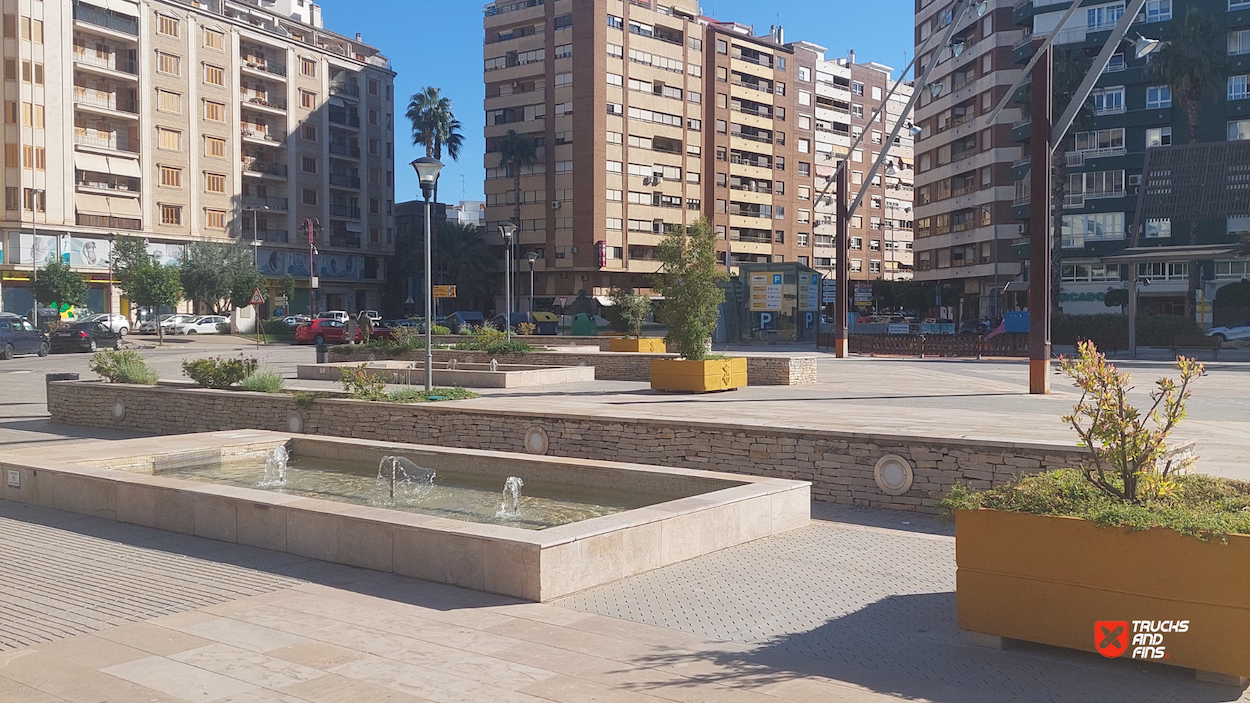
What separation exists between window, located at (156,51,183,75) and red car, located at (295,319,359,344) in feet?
76.5

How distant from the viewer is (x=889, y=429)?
11.0 metres

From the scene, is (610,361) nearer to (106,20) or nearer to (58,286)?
(58,286)

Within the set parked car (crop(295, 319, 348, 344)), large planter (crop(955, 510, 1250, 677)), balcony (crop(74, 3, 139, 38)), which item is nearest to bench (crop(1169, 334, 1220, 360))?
parked car (crop(295, 319, 348, 344))

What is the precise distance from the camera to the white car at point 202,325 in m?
56.1

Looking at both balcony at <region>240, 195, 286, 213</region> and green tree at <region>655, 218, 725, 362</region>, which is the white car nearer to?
balcony at <region>240, 195, 286, 213</region>

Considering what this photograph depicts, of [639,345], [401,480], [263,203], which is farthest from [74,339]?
[401,480]

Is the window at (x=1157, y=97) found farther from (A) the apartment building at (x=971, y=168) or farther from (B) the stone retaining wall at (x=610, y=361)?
(B) the stone retaining wall at (x=610, y=361)

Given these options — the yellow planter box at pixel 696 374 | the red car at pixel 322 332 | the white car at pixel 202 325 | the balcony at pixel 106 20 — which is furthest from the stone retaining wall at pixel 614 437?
the balcony at pixel 106 20

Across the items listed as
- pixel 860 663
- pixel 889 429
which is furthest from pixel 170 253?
pixel 860 663

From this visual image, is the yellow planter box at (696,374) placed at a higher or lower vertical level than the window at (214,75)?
lower

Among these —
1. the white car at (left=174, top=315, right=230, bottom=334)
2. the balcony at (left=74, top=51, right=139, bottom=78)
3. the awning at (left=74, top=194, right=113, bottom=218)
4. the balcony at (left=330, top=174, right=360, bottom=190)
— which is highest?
the balcony at (left=74, top=51, right=139, bottom=78)

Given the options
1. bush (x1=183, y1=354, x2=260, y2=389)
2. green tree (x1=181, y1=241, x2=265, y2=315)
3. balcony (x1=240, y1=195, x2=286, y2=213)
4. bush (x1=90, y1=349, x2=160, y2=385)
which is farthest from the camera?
balcony (x1=240, y1=195, x2=286, y2=213)

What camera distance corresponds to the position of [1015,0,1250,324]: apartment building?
187 ft

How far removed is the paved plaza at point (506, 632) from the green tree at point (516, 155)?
66914 millimetres
